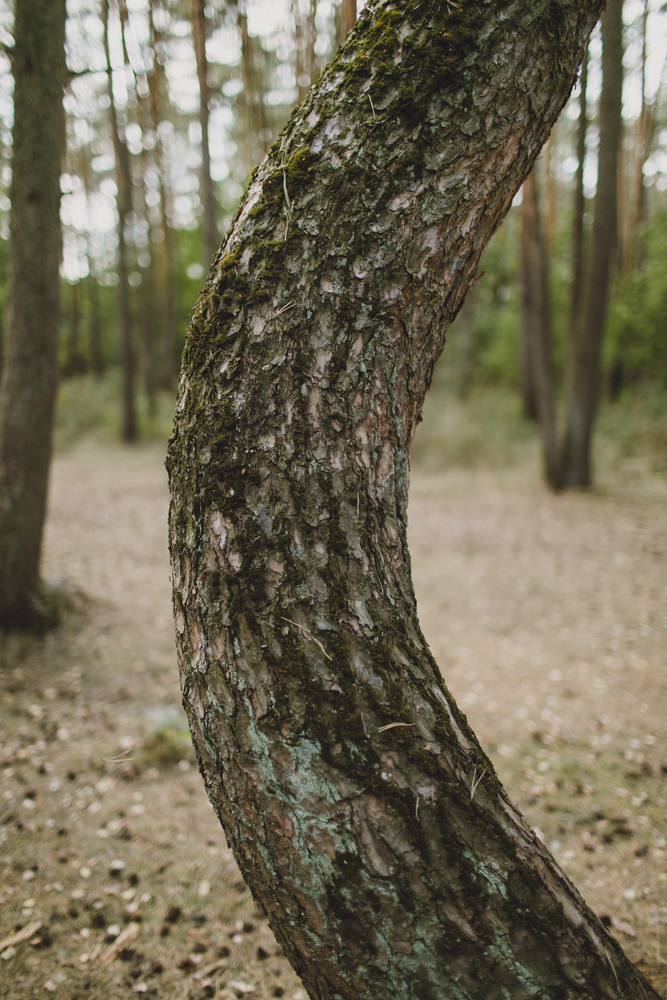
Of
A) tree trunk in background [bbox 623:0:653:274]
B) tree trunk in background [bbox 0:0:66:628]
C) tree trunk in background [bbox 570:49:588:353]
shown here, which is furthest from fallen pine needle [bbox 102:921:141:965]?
tree trunk in background [bbox 623:0:653:274]

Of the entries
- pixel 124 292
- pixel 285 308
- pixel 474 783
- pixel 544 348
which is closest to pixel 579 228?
pixel 544 348

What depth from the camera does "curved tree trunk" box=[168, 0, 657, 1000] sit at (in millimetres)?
1267

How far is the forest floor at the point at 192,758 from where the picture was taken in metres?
2.22

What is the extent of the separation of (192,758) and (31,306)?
339 cm

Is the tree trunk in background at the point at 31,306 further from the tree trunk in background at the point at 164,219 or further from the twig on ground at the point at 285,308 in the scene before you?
the twig on ground at the point at 285,308

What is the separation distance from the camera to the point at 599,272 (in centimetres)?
861

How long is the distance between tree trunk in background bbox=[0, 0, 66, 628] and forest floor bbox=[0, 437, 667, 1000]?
2.38 feet

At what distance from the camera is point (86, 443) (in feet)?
48.7

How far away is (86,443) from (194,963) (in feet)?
47.2

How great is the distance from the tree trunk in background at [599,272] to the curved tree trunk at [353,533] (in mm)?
8413

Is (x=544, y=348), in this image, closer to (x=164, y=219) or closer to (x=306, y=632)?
(x=306, y=632)

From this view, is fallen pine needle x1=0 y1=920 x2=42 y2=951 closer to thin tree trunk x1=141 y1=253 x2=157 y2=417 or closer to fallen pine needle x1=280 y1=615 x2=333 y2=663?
fallen pine needle x1=280 y1=615 x2=333 y2=663

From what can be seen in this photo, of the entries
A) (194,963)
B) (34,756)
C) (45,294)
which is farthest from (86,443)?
(194,963)

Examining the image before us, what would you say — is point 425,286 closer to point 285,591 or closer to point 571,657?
point 285,591
